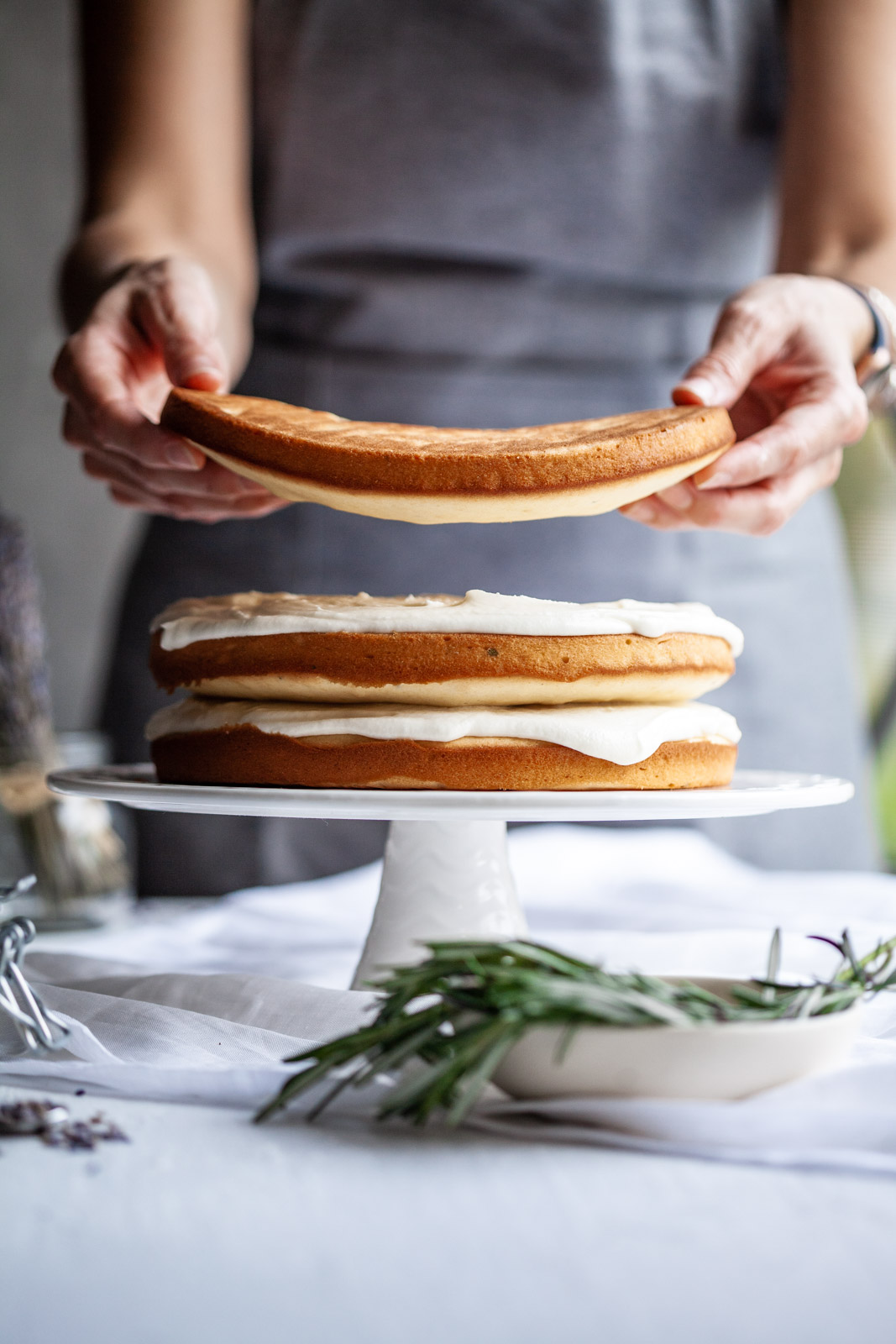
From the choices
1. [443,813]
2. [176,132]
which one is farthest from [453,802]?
[176,132]

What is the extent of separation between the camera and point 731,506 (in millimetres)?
1218

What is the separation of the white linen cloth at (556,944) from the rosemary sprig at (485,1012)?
0.14ft

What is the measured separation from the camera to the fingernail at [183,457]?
110 centimetres

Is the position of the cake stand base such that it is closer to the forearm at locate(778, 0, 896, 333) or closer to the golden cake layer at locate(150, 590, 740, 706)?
the golden cake layer at locate(150, 590, 740, 706)

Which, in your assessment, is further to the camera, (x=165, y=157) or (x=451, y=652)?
(x=165, y=157)

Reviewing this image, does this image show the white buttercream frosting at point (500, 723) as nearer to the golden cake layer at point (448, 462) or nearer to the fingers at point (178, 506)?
the golden cake layer at point (448, 462)

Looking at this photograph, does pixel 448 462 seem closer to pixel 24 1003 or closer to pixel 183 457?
pixel 183 457

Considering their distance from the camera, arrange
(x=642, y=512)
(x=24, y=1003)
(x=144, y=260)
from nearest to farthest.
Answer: (x=24, y=1003)
(x=642, y=512)
(x=144, y=260)

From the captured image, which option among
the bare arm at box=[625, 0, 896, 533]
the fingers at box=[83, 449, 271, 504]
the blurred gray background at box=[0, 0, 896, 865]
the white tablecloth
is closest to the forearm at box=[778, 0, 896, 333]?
the bare arm at box=[625, 0, 896, 533]

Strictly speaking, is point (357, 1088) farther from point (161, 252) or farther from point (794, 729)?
point (794, 729)

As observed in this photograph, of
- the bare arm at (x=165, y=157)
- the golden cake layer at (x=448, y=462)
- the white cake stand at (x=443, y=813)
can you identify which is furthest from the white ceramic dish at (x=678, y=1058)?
the bare arm at (x=165, y=157)

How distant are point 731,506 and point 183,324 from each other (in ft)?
1.87

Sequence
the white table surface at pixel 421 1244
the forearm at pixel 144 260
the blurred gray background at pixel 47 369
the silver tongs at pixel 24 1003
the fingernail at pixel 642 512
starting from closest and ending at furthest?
the white table surface at pixel 421 1244 < the silver tongs at pixel 24 1003 < the fingernail at pixel 642 512 < the forearm at pixel 144 260 < the blurred gray background at pixel 47 369

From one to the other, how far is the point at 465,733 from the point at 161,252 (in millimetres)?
1089
